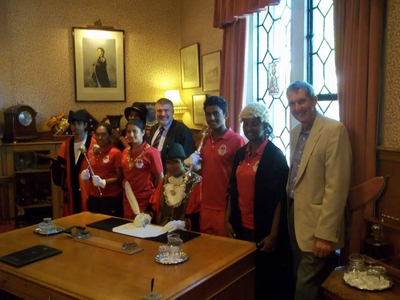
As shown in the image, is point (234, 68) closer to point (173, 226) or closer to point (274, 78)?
point (274, 78)

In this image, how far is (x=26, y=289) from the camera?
5.55 ft

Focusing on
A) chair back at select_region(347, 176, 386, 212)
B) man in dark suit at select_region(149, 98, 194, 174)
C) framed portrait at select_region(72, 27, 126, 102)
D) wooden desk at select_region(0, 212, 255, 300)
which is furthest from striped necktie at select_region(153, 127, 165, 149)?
chair back at select_region(347, 176, 386, 212)

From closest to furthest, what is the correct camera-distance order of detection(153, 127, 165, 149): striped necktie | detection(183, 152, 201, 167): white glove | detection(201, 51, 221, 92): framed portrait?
1. detection(183, 152, 201, 167): white glove
2. detection(153, 127, 165, 149): striped necktie
3. detection(201, 51, 221, 92): framed portrait

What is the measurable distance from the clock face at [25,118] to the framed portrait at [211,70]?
194 cm

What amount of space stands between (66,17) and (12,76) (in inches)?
36.9

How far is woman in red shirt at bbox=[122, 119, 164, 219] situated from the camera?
291cm

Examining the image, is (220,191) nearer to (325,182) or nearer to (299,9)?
(325,182)

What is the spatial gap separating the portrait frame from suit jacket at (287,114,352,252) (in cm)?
139

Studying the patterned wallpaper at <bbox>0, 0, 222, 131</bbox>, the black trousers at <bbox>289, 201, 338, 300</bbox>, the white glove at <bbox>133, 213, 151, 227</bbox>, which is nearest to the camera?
the black trousers at <bbox>289, 201, 338, 300</bbox>

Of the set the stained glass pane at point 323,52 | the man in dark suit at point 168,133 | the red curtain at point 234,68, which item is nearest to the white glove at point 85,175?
the man in dark suit at point 168,133

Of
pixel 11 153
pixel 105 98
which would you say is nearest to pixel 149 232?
pixel 11 153

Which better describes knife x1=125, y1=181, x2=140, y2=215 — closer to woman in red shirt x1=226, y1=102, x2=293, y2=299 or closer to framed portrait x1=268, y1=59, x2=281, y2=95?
woman in red shirt x1=226, y1=102, x2=293, y2=299

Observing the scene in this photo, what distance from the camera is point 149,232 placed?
2248 mm

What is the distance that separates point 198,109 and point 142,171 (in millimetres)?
1783
